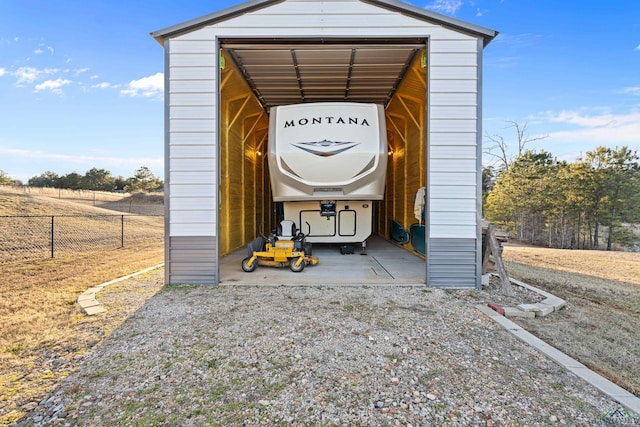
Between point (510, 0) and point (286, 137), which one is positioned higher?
point (510, 0)

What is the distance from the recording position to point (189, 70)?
4.52 m

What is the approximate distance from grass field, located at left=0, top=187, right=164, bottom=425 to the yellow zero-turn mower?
5.12 ft

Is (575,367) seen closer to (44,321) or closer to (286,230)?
(286,230)

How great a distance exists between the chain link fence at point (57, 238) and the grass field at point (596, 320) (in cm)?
893

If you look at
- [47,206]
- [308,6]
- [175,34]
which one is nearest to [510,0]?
[308,6]

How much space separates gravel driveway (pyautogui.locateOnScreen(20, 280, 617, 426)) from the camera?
68.6 inches

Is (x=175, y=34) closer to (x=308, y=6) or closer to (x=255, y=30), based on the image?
(x=255, y=30)

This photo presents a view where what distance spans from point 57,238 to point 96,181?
41.2 m

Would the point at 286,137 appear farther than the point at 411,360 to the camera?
Yes

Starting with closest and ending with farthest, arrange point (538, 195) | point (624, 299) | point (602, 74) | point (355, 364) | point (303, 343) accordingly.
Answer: point (355, 364), point (303, 343), point (624, 299), point (538, 195), point (602, 74)

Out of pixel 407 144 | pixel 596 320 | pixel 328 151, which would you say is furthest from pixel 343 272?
pixel 407 144

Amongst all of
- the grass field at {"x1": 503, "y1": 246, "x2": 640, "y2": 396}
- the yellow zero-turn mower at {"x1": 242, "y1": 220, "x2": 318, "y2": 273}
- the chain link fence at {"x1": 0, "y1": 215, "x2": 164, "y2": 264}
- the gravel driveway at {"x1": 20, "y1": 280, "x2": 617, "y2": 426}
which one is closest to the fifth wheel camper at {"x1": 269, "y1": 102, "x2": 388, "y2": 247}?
the yellow zero-turn mower at {"x1": 242, "y1": 220, "x2": 318, "y2": 273}

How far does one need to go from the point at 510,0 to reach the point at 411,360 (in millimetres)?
12552

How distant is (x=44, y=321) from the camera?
10.3 ft
